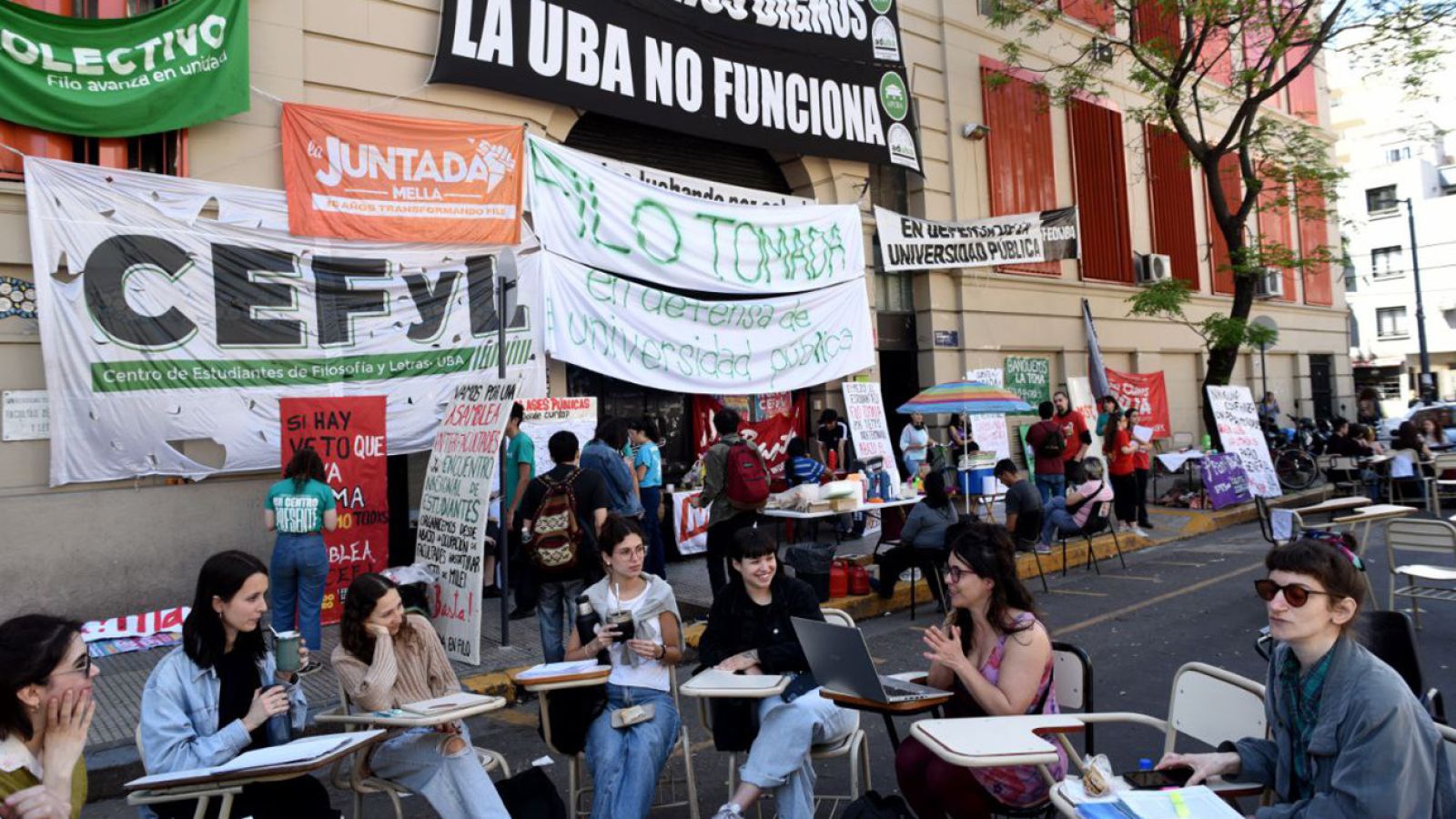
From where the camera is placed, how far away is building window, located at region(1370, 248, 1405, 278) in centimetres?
4353

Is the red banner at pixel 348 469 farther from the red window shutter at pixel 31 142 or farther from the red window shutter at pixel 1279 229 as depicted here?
the red window shutter at pixel 1279 229

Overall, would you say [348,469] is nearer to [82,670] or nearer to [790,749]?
[82,670]

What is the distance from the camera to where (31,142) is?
7.76 meters

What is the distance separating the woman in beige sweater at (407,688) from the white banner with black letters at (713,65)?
24.7 ft

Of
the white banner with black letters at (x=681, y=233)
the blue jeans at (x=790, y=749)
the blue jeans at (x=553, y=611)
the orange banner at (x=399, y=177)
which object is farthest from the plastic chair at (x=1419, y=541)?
the orange banner at (x=399, y=177)

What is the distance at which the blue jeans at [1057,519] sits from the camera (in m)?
10.1

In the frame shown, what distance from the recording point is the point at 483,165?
9.98m

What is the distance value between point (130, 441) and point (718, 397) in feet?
22.5

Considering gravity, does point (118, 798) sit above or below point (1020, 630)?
below

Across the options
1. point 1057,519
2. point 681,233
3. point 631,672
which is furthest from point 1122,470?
point 631,672

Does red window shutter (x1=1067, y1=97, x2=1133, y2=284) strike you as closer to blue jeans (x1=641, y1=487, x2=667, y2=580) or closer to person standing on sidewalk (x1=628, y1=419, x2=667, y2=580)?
person standing on sidewalk (x1=628, y1=419, x2=667, y2=580)

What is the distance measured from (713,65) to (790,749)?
33.8ft

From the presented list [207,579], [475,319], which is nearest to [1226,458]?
[475,319]

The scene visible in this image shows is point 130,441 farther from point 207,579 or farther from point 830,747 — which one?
point 830,747
